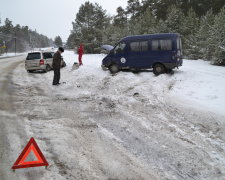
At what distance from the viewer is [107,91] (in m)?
10.3

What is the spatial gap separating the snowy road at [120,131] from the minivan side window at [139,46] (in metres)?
3.66

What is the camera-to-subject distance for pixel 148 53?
42.4 feet

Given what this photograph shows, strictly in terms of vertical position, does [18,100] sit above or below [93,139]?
above

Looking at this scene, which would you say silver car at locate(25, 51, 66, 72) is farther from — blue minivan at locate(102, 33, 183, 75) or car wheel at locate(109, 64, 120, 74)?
car wheel at locate(109, 64, 120, 74)

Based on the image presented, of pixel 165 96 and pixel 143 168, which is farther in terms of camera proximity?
pixel 165 96

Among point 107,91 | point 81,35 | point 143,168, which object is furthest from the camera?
point 81,35

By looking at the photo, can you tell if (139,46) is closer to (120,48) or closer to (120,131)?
(120,48)

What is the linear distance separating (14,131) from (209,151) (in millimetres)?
4661

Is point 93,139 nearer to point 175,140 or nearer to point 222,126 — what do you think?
point 175,140

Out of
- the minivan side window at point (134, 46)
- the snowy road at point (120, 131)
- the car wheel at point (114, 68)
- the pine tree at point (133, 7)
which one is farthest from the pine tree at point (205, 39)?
the pine tree at point (133, 7)

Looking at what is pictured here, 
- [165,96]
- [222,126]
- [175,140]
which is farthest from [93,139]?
[165,96]

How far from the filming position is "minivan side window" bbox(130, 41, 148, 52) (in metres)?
13.0

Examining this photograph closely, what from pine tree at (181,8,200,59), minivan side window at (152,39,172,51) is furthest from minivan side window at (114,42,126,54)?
pine tree at (181,8,200,59)

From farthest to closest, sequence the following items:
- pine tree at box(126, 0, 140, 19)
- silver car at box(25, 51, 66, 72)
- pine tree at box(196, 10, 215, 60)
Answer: pine tree at box(126, 0, 140, 19) → pine tree at box(196, 10, 215, 60) → silver car at box(25, 51, 66, 72)
